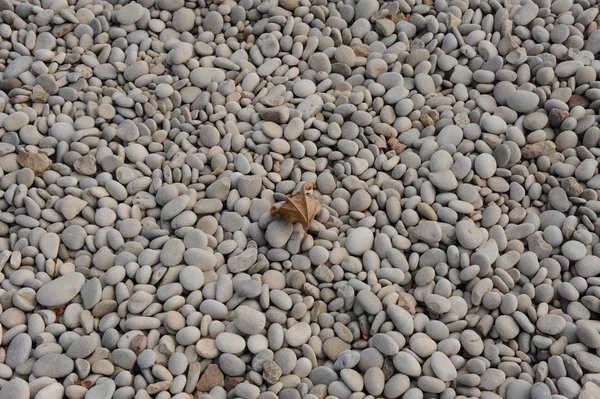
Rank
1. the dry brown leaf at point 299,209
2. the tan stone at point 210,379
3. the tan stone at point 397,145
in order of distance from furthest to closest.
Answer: the tan stone at point 397,145 → the dry brown leaf at point 299,209 → the tan stone at point 210,379

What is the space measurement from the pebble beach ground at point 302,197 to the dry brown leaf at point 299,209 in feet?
0.03

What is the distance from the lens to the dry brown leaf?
4.93 ft

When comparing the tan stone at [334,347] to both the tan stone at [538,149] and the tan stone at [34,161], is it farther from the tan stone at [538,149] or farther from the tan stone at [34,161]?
the tan stone at [34,161]

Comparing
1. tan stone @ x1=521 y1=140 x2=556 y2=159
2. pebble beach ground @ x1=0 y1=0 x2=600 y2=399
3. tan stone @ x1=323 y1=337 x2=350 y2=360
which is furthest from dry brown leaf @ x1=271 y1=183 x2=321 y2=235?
tan stone @ x1=521 y1=140 x2=556 y2=159

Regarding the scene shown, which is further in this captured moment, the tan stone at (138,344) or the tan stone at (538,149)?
the tan stone at (538,149)

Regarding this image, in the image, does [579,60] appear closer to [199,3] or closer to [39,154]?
[199,3]

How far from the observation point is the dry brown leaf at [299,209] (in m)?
1.50

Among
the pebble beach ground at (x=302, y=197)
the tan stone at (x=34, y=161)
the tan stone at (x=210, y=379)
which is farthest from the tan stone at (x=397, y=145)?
the tan stone at (x=34, y=161)

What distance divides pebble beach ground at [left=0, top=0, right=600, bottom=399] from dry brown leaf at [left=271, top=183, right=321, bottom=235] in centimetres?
1

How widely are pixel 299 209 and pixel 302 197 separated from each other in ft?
0.14

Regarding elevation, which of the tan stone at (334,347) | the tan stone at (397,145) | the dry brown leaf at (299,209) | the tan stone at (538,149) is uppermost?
the tan stone at (538,149)

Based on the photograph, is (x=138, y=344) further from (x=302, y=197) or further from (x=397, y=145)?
(x=397, y=145)

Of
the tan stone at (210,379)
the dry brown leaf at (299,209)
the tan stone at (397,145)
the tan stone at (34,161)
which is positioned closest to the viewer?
the tan stone at (210,379)

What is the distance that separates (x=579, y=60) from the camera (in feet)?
6.09
